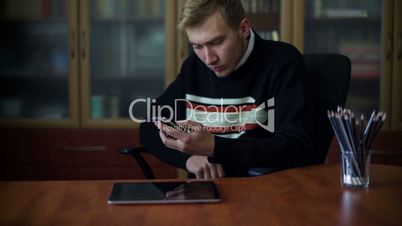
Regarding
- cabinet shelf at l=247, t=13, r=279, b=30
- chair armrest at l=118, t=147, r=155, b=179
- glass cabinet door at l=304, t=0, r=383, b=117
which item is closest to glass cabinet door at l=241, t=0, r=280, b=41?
cabinet shelf at l=247, t=13, r=279, b=30

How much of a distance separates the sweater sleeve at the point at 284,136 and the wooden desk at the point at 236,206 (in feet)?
0.54

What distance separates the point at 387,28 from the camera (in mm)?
2982

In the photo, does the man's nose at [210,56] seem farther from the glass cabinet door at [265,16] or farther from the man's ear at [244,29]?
the glass cabinet door at [265,16]

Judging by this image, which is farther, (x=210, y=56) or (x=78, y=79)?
(x=78, y=79)

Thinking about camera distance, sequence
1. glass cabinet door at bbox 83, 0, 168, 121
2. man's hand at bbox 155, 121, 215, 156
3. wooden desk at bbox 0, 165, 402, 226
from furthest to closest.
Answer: glass cabinet door at bbox 83, 0, 168, 121 < man's hand at bbox 155, 121, 215, 156 < wooden desk at bbox 0, 165, 402, 226

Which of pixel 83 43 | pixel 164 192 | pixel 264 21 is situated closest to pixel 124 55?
pixel 83 43

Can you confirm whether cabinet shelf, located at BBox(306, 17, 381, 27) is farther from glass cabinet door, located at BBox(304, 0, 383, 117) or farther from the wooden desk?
the wooden desk

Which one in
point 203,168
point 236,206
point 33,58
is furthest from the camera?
point 33,58

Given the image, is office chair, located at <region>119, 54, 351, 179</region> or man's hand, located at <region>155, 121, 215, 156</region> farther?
office chair, located at <region>119, 54, 351, 179</region>

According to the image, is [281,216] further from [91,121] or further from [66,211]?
[91,121]

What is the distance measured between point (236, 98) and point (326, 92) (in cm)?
28

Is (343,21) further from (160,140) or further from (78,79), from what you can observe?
(160,140)

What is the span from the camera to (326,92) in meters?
1.87

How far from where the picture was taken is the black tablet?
3.79ft
